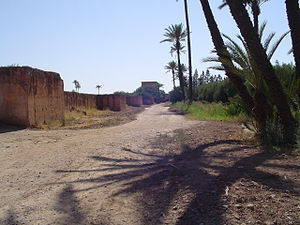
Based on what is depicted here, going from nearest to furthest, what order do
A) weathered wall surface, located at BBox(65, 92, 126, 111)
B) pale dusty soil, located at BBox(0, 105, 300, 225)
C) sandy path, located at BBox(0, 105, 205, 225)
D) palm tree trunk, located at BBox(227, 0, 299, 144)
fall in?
pale dusty soil, located at BBox(0, 105, 300, 225) < sandy path, located at BBox(0, 105, 205, 225) < palm tree trunk, located at BBox(227, 0, 299, 144) < weathered wall surface, located at BBox(65, 92, 126, 111)

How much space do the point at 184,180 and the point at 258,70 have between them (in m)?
4.42

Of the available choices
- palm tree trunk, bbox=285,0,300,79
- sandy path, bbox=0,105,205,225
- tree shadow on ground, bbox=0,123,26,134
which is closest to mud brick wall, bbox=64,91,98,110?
tree shadow on ground, bbox=0,123,26,134

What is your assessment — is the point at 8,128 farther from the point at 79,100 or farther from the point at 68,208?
the point at 79,100

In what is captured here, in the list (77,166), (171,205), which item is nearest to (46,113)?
(77,166)

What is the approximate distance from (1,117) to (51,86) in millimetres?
3878

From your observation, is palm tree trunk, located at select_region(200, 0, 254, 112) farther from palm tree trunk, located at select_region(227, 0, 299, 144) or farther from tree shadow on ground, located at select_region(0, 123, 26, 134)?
tree shadow on ground, located at select_region(0, 123, 26, 134)

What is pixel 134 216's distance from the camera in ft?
12.5

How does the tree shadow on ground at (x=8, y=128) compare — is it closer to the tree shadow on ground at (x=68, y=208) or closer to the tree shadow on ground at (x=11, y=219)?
the tree shadow on ground at (x=68, y=208)

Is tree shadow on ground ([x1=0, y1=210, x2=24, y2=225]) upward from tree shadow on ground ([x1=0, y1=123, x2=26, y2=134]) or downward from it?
downward

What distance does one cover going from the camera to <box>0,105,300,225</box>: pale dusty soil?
365 centimetres

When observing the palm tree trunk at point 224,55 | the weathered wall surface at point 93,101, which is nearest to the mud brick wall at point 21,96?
the palm tree trunk at point 224,55

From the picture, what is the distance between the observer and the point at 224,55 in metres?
9.29

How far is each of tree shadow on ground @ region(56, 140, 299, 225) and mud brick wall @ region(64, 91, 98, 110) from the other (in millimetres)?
23888

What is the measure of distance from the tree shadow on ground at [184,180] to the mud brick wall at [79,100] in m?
23.9
